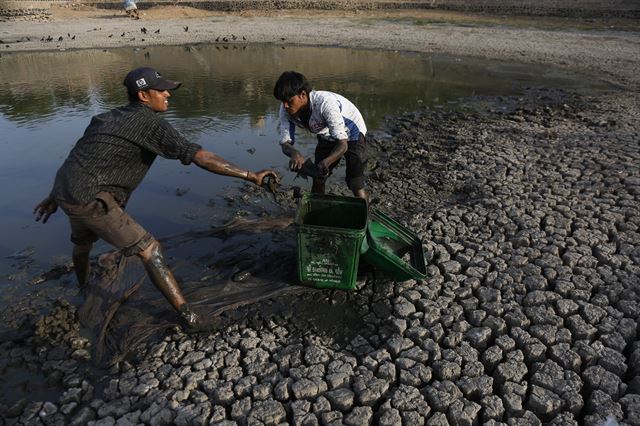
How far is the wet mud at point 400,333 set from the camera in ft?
10.1

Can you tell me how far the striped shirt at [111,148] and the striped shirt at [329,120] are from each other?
5.16ft

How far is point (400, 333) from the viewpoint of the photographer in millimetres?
3709

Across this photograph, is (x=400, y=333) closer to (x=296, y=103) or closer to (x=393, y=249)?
(x=393, y=249)

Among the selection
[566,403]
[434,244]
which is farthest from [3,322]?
[566,403]

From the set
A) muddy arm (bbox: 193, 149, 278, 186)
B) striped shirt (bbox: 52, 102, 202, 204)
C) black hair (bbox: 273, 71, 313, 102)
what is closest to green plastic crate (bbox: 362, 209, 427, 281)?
muddy arm (bbox: 193, 149, 278, 186)

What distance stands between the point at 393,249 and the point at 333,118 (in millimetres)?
1502

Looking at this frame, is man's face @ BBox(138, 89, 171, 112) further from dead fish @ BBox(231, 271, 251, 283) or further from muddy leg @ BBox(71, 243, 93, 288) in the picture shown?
dead fish @ BBox(231, 271, 251, 283)

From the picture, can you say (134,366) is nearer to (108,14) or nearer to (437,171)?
(437,171)

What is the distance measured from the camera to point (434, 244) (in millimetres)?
4926

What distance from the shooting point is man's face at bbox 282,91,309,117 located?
4.38 meters

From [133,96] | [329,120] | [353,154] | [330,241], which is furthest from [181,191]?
[330,241]

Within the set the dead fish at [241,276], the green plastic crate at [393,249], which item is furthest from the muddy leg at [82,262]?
the green plastic crate at [393,249]

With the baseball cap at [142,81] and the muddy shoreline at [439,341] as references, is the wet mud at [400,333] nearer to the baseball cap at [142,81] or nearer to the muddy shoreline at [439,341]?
the muddy shoreline at [439,341]

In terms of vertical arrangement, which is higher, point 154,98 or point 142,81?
point 142,81
